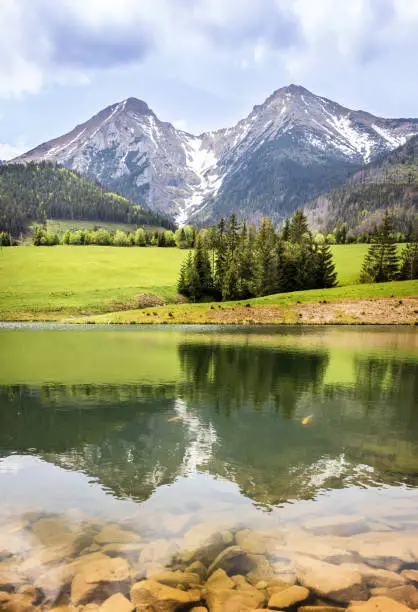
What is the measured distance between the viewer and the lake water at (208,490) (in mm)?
7777

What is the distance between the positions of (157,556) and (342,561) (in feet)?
11.1

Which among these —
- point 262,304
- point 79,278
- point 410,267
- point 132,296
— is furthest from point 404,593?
point 410,267

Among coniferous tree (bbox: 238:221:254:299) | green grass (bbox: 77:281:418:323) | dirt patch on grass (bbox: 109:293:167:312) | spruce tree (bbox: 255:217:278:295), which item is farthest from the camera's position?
coniferous tree (bbox: 238:221:254:299)

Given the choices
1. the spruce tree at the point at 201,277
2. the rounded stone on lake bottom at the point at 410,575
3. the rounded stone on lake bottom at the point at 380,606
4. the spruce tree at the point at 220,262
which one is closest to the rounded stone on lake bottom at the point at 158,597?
the rounded stone on lake bottom at the point at 380,606

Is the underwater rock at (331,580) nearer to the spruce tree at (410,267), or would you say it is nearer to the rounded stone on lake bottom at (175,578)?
the rounded stone on lake bottom at (175,578)

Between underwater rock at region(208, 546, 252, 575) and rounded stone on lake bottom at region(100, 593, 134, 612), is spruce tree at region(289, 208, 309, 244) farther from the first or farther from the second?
rounded stone on lake bottom at region(100, 593, 134, 612)

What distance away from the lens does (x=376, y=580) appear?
7.81 metres

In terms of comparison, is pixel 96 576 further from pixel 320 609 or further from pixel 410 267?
pixel 410 267

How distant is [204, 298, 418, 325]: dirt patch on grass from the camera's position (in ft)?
237

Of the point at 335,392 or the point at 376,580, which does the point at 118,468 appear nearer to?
the point at 376,580

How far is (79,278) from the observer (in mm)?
115812

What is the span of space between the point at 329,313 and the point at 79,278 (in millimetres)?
67106

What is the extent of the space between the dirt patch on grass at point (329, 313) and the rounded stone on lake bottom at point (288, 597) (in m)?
66.2

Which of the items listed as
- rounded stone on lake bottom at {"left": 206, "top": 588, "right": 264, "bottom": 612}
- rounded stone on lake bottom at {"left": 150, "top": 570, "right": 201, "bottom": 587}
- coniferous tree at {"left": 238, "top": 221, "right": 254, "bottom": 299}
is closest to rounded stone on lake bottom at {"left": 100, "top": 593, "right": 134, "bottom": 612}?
rounded stone on lake bottom at {"left": 150, "top": 570, "right": 201, "bottom": 587}
